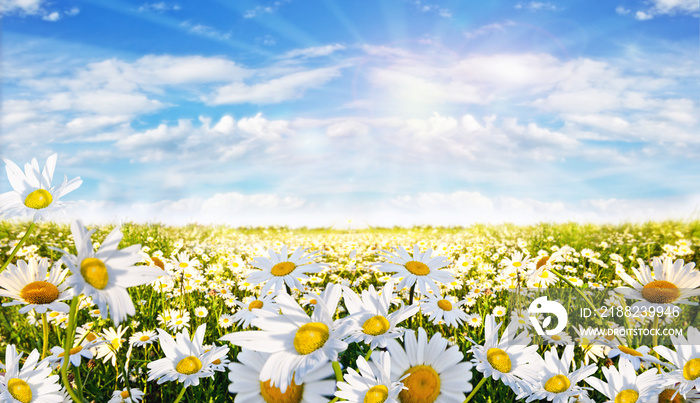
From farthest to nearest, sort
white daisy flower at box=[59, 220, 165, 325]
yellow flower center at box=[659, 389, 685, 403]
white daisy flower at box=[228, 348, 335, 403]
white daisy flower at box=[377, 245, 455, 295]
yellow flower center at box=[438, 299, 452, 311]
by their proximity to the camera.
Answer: yellow flower center at box=[438, 299, 452, 311], white daisy flower at box=[377, 245, 455, 295], yellow flower center at box=[659, 389, 685, 403], white daisy flower at box=[228, 348, 335, 403], white daisy flower at box=[59, 220, 165, 325]

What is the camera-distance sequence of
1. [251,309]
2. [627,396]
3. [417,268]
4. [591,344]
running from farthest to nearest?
[591,344], [251,309], [417,268], [627,396]

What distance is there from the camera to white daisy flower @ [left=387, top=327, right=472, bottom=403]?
149 cm

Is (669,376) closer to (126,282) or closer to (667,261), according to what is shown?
(667,261)

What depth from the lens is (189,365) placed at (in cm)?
184

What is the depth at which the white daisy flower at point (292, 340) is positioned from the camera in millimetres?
1300

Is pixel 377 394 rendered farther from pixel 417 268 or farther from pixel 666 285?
pixel 666 285

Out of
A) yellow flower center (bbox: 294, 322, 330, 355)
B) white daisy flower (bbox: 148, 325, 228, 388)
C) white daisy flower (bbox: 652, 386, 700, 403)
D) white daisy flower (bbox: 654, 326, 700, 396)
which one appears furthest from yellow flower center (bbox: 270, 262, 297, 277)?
white daisy flower (bbox: 652, 386, 700, 403)

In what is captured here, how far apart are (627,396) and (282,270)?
63.2 inches

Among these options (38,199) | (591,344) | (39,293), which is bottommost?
(591,344)

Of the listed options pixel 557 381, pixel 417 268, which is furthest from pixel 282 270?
pixel 557 381

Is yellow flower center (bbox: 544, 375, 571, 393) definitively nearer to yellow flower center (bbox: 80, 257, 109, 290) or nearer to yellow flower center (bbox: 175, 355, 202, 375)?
yellow flower center (bbox: 175, 355, 202, 375)

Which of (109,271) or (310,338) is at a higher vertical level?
(109,271)

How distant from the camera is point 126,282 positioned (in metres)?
1.24

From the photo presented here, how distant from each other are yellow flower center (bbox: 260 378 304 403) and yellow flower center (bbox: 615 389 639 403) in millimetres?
1394
